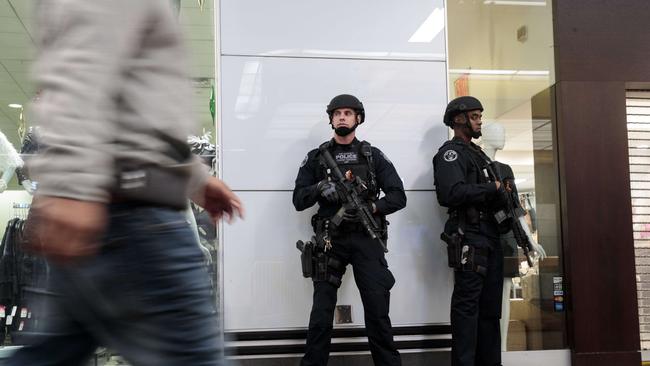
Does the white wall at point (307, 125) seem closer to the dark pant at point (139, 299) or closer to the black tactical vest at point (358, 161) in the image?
the black tactical vest at point (358, 161)

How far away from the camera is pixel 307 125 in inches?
188

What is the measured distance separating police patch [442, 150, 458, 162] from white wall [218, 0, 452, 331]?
0.53 meters

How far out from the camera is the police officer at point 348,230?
412cm

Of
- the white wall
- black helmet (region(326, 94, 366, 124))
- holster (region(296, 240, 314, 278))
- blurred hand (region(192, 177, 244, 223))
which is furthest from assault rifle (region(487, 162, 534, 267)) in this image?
blurred hand (region(192, 177, 244, 223))

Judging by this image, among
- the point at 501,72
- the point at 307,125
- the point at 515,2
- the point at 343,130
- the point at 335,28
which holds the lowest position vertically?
the point at 343,130

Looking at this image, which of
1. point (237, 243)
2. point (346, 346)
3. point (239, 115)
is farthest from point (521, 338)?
point (239, 115)

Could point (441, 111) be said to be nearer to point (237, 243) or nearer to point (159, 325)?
point (237, 243)

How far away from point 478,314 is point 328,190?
1.47 meters

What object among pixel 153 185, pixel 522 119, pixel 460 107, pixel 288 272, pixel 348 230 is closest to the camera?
pixel 153 185

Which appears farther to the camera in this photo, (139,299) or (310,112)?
(310,112)

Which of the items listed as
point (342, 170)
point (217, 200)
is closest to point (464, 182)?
point (342, 170)

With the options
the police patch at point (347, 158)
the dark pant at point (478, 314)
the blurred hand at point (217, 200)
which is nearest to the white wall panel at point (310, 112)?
the police patch at point (347, 158)

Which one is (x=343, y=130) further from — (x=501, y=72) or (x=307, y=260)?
A: (x=501, y=72)

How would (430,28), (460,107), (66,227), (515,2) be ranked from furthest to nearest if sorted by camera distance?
(515,2) < (430,28) < (460,107) < (66,227)
